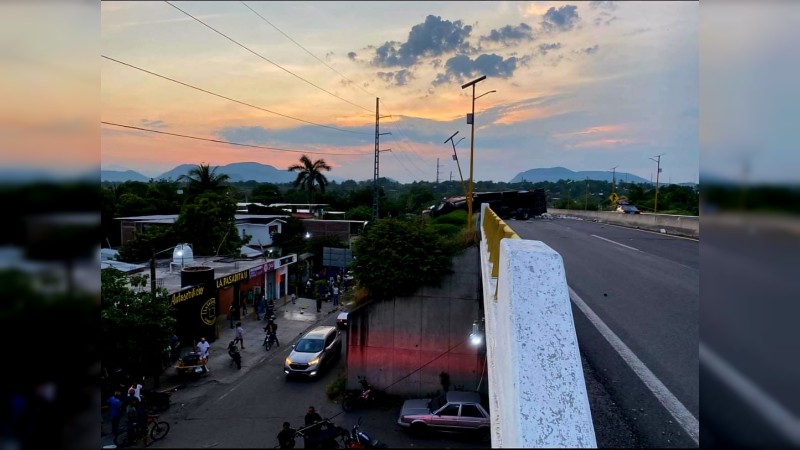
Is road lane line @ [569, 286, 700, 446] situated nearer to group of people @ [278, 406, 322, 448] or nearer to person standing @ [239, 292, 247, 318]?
group of people @ [278, 406, 322, 448]

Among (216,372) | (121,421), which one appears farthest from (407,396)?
(121,421)

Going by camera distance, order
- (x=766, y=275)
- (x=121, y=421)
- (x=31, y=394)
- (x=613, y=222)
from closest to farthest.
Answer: (x=31, y=394), (x=766, y=275), (x=121, y=421), (x=613, y=222)

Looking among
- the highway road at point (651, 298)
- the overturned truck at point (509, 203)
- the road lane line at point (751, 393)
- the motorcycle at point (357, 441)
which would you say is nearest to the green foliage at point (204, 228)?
the overturned truck at point (509, 203)

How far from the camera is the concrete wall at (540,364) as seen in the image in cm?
164

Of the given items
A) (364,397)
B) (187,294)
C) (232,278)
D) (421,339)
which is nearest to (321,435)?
(364,397)

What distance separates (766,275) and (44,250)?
2744 mm

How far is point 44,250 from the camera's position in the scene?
1.36m

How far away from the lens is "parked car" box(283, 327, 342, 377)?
10.8m

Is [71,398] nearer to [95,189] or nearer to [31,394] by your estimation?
[31,394]

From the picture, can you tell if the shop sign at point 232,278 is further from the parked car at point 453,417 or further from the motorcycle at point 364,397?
the parked car at point 453,417

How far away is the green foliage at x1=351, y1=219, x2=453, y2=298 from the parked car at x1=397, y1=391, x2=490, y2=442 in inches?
113

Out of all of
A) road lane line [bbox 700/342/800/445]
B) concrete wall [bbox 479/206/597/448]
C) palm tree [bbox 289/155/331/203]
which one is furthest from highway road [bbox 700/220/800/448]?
palm tree [bbox 289/155/331/203]

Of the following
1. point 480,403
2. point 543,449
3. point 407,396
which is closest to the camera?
point 543,449

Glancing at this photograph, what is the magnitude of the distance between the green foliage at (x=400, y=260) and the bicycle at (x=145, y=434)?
506 centimetres
